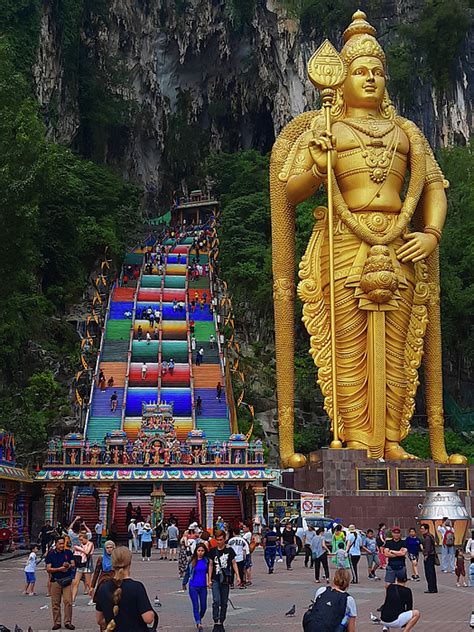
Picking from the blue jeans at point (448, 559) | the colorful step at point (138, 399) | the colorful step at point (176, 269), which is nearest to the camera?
the blue jeans at point (448, 559)

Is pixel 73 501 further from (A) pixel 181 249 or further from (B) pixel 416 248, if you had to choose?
(A) pixel 181 249

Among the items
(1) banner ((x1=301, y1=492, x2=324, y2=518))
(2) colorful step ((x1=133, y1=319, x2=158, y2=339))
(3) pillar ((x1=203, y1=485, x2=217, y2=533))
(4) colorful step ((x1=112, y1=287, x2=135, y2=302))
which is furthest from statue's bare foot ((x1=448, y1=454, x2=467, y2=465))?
(4) colorful step ((x1=112, y1=287, x2=135, y2=302))

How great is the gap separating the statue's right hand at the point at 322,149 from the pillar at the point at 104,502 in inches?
333

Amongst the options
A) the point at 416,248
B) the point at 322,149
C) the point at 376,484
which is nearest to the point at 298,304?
the point at 416,248

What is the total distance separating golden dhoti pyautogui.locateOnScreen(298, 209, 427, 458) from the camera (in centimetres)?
1795

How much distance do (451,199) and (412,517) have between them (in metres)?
15.4

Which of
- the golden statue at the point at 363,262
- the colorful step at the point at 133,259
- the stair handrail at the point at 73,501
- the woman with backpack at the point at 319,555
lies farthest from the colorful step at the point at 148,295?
the woman with backpack at the point at 319,555

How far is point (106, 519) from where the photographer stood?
62.6ft

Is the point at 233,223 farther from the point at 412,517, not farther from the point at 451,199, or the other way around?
the point at 412,517

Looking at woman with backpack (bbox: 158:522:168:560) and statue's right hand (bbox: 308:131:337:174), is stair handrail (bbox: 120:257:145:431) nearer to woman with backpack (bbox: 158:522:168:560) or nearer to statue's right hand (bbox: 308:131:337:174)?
woman with backpack (bbox: 158:522:168:560)

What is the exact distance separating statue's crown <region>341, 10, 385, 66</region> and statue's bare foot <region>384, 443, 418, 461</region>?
330 inches

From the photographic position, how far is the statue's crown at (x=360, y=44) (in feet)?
62.0

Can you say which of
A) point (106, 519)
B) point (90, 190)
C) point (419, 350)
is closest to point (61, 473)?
point (106, 519)

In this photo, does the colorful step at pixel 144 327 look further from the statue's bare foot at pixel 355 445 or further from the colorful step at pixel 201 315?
the statue's bare foot at pixel 355 445
